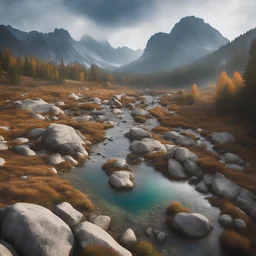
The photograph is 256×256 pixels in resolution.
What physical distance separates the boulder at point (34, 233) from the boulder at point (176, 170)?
1332 cm

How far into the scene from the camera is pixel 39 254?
8992 mm

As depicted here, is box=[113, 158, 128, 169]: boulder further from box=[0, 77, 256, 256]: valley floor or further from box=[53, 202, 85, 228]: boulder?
box=[53, 202, 85, 228]: boulder

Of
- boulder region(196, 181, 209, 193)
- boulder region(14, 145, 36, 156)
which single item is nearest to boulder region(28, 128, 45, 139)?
boulder region(14, 145, 36, 156)

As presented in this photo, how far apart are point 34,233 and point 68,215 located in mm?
3022

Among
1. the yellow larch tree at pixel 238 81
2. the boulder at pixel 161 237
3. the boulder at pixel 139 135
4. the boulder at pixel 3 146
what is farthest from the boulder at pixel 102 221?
the yellow larch tree at pixel 238 81

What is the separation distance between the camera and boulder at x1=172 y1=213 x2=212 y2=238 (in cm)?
1317

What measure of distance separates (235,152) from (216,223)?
16.5m

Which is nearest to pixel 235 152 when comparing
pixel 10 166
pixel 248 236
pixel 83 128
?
pixel 248 236

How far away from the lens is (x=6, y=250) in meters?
8.51

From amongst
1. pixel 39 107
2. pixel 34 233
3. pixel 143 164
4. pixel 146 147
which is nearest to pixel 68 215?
pixel 34 233

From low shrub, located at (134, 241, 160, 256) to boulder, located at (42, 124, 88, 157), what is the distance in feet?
48.7

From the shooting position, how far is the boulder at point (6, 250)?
328 inches

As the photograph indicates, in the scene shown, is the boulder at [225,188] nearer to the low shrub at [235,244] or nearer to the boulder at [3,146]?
the low shrub at [235,244]

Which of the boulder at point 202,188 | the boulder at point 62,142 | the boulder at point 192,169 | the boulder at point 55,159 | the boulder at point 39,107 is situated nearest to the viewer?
the boulder at point 202,188
